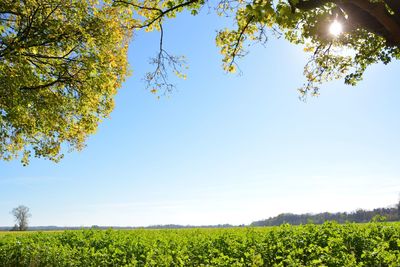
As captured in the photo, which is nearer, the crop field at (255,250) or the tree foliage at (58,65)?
the crop field at (255,250)

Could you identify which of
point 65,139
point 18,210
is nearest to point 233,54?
point 65,139

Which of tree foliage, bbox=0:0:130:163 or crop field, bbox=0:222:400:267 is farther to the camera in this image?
tree foliage, bbox=0:0:130:163

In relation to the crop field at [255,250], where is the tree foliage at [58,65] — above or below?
above

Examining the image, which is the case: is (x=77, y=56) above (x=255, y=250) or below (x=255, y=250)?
above

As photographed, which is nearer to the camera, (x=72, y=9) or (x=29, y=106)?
(x=72, y=9)

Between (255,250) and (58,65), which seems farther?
(58,65)

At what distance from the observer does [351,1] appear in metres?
7.53

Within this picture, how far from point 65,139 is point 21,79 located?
5.12 meters

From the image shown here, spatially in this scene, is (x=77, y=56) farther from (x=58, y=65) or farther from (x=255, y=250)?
(x=255, y=250)

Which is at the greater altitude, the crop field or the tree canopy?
the tree canopy

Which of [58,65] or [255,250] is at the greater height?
[58,65]

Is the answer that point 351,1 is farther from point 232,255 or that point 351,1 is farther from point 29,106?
point 29,106

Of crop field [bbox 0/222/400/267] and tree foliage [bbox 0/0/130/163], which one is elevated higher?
tree foliage [bbox 0/0/130/163]

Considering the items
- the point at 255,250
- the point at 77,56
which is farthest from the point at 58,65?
the point at 255,250
